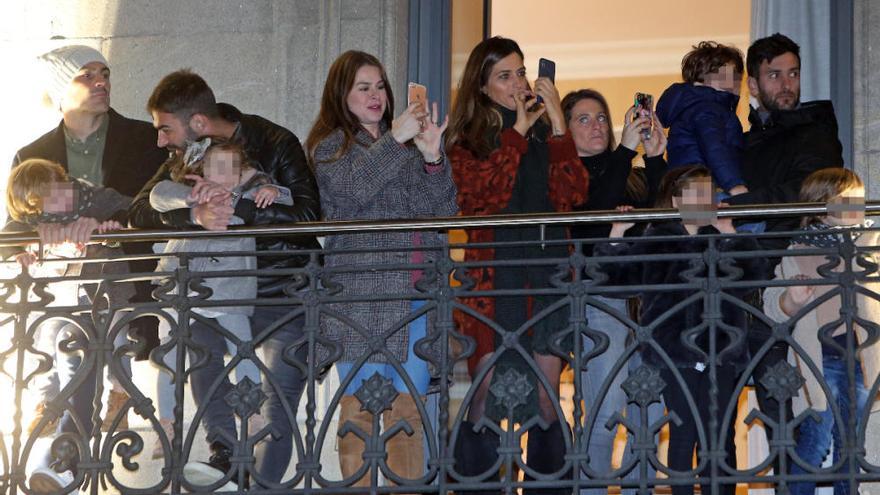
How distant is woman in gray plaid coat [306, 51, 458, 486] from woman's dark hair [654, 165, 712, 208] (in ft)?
3.05

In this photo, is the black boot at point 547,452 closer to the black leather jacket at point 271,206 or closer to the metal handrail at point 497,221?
the metal handrail at point 497,221

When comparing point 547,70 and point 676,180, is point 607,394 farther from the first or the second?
point 547,70

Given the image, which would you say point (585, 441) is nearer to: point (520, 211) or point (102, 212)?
point (520, 211)

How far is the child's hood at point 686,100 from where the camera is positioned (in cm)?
739

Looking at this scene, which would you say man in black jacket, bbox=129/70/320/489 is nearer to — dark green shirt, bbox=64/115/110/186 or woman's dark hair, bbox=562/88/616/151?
dark green shirt, bbox=64/115/110/186

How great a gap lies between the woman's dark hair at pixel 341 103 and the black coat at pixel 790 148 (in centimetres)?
177

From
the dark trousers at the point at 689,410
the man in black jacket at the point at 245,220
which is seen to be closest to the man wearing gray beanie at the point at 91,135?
the man in black jacket at the point at 245,220

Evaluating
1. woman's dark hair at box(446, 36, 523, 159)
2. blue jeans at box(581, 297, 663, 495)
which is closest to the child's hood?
woman's dark hair at box(446, 36, 523, 159)

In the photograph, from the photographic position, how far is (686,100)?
7410mm

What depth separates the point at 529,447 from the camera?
21.4 feet

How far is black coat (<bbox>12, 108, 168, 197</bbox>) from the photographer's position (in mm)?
7602

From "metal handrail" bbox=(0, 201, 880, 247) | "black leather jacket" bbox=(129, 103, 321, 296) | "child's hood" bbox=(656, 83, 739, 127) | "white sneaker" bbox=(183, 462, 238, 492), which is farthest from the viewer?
"child's hood" bbox=(656, 83, 739, 127)

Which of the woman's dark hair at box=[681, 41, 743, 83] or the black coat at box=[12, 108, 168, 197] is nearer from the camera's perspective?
the woman's dark hair at box=[681, 41, 743, 83]

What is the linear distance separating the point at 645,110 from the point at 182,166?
88.1 inches
